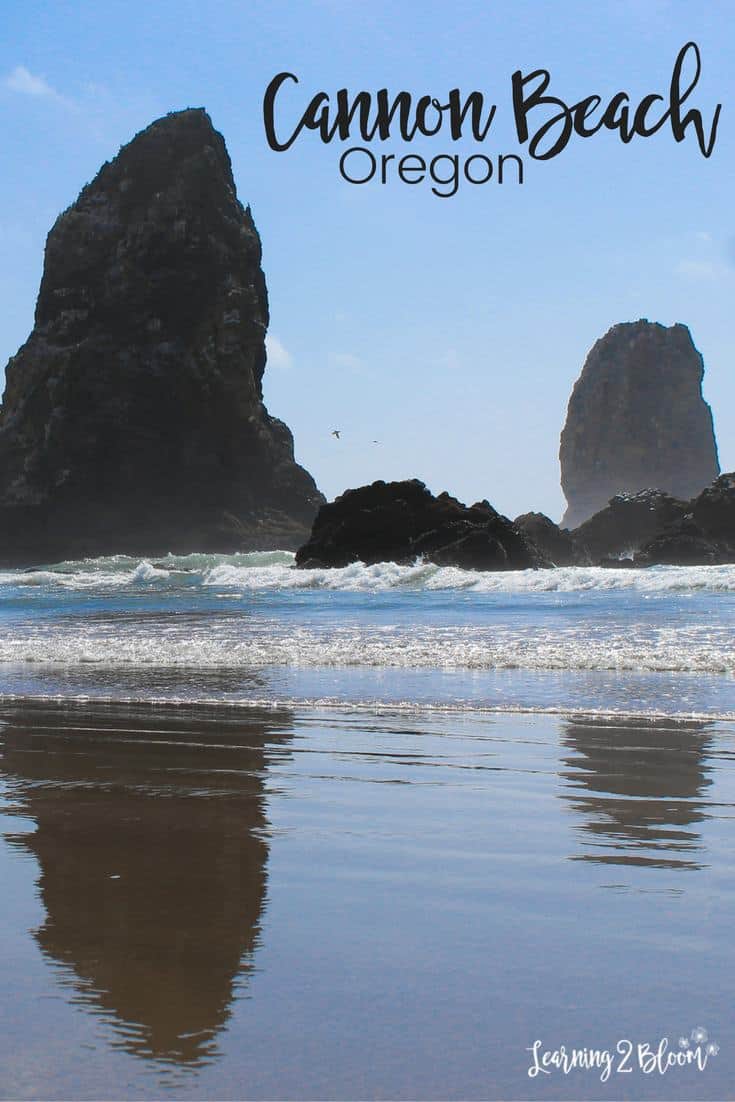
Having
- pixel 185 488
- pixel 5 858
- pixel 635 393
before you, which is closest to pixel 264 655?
pixel 5 858

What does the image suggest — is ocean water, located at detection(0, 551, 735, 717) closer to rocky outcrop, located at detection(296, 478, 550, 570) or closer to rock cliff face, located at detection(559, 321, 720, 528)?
rocky outcrop, located at detection(296, 478, 550, 570)

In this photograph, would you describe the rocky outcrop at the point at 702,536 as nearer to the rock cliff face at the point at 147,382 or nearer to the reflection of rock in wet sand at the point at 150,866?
the rock cliff face at the point at 147,382

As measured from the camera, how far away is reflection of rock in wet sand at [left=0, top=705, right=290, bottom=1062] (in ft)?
8.38

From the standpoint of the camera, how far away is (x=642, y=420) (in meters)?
185

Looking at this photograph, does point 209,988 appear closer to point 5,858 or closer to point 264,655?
point 5,858

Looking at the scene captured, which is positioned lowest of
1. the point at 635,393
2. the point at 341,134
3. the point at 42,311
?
the point at 341,134

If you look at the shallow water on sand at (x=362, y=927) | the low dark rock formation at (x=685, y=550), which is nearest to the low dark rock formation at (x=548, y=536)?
the low dark rock formation at (x=685, y=550)

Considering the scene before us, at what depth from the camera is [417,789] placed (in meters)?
5.25

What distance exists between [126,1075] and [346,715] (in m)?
6.09

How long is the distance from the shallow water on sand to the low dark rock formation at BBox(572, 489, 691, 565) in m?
52.0

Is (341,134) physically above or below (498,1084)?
above

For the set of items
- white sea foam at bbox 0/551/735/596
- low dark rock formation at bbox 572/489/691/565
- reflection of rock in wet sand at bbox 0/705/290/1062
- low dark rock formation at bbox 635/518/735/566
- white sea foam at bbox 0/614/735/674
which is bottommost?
reflection of rock in wet sand at bbox 0/705/290/1062

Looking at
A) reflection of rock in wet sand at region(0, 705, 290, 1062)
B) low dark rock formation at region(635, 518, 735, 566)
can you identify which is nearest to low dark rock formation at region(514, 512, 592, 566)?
low dark rock formation at region(635, 518, 735, 566)

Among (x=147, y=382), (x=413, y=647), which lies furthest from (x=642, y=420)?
(x=413, y=647)
